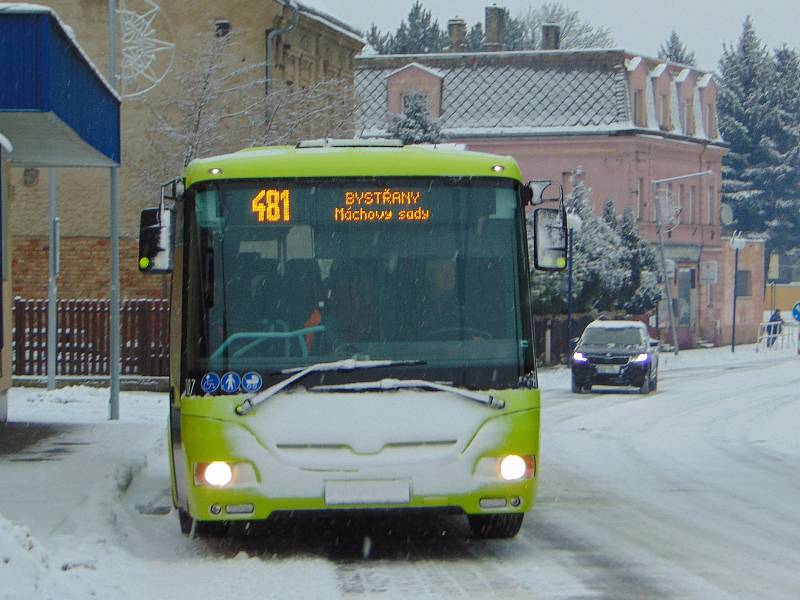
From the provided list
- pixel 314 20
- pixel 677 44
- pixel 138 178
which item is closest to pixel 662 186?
pixel 314 20

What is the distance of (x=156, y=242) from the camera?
12.3 meters

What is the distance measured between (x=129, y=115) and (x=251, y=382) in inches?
1279

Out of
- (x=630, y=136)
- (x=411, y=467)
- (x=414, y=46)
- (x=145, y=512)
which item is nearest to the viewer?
(x=411, y=467)

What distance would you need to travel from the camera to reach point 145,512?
14469 mm

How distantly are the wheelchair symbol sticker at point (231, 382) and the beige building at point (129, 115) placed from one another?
1173 inches

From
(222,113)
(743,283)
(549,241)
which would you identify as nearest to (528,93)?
(743,283)

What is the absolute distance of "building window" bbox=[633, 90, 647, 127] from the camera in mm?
69125

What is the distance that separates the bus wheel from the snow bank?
3244 mm

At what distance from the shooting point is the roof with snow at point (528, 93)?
68062 millimetres

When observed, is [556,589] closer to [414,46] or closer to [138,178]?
[138,178]

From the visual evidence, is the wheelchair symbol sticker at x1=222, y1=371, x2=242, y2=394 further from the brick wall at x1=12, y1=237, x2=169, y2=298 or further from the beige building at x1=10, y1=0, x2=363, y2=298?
the brick wall at x1=12, y1=237, x2=169, y2=298

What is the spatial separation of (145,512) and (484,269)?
13.5 feet

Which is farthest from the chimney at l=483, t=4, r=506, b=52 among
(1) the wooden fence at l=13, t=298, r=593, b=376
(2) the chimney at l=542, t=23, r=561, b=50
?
(1) the wooden fence at l=13, t=298, r=593, b=376

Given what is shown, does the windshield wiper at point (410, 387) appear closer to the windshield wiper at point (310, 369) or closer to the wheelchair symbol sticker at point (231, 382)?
the windshield wiper at point (310, 369)
